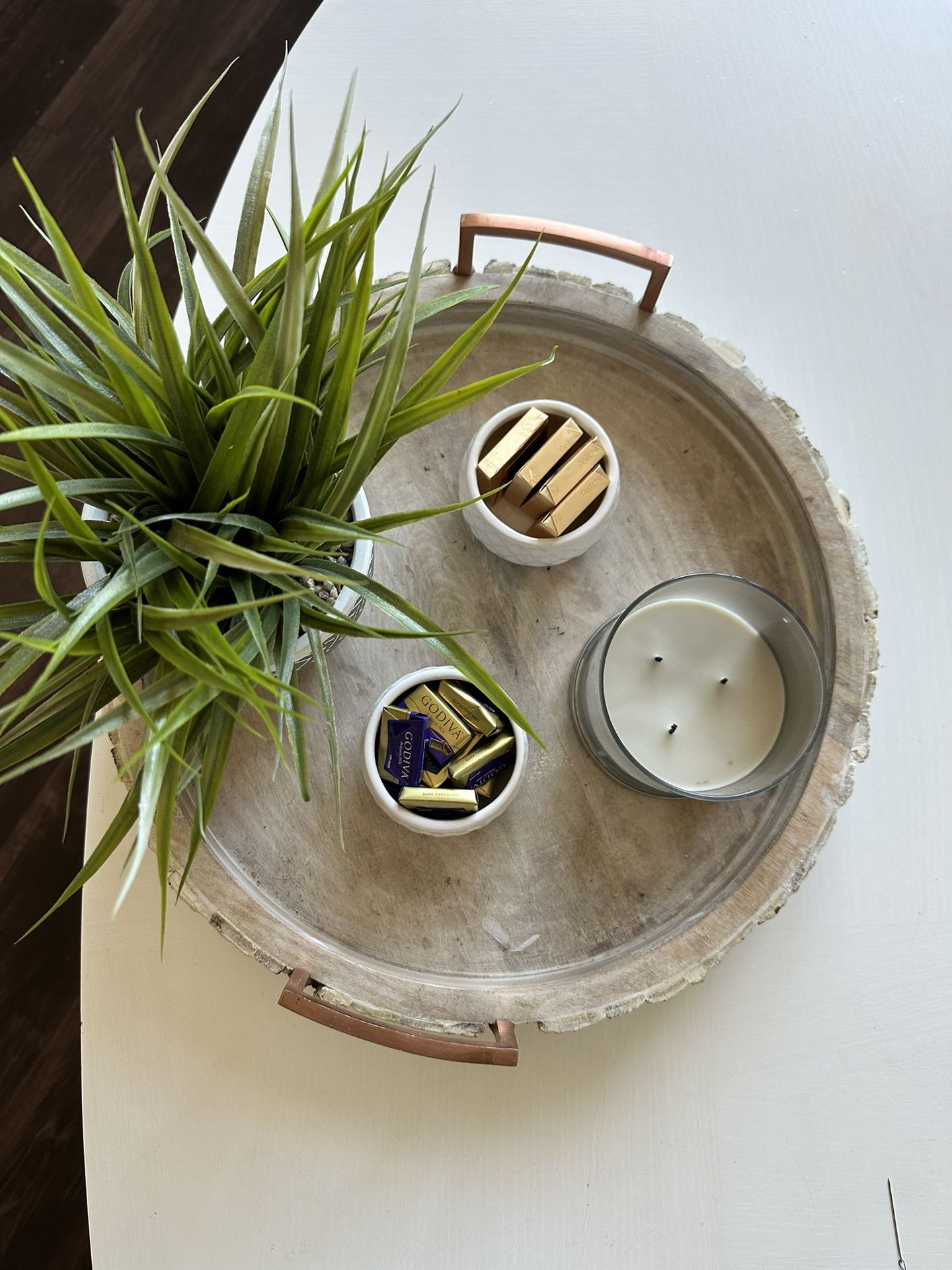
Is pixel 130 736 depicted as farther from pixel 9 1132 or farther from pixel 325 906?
pixel 9 1132

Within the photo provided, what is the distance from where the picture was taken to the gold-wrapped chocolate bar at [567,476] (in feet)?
2.01

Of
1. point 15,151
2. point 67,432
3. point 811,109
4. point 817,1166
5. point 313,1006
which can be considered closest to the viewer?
point 67,432

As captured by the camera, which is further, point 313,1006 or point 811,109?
point 811,109

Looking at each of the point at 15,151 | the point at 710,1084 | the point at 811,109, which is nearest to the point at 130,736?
the point at 710,1084

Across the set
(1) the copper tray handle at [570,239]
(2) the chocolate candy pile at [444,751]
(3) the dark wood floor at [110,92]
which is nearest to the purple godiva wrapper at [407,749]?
(2) the chocolate candy pile at [444,751]

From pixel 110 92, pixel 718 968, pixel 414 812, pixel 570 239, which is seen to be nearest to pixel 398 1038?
pixel 414 812

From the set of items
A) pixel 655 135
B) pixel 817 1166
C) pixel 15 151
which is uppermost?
pixel 15 151

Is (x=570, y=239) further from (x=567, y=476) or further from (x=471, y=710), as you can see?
(x=471, y=710)

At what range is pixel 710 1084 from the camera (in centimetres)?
67

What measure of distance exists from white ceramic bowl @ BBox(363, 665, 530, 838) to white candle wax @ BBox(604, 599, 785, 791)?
75mm

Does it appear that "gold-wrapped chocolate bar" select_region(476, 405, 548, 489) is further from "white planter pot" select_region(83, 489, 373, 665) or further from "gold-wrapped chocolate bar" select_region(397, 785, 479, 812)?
"gold-wrapped chocolate bar" select_region(397, 785, 479, 812)

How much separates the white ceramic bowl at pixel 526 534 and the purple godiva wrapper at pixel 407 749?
0.14 meters

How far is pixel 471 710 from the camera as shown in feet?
2.00

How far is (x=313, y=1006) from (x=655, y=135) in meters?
0.74
